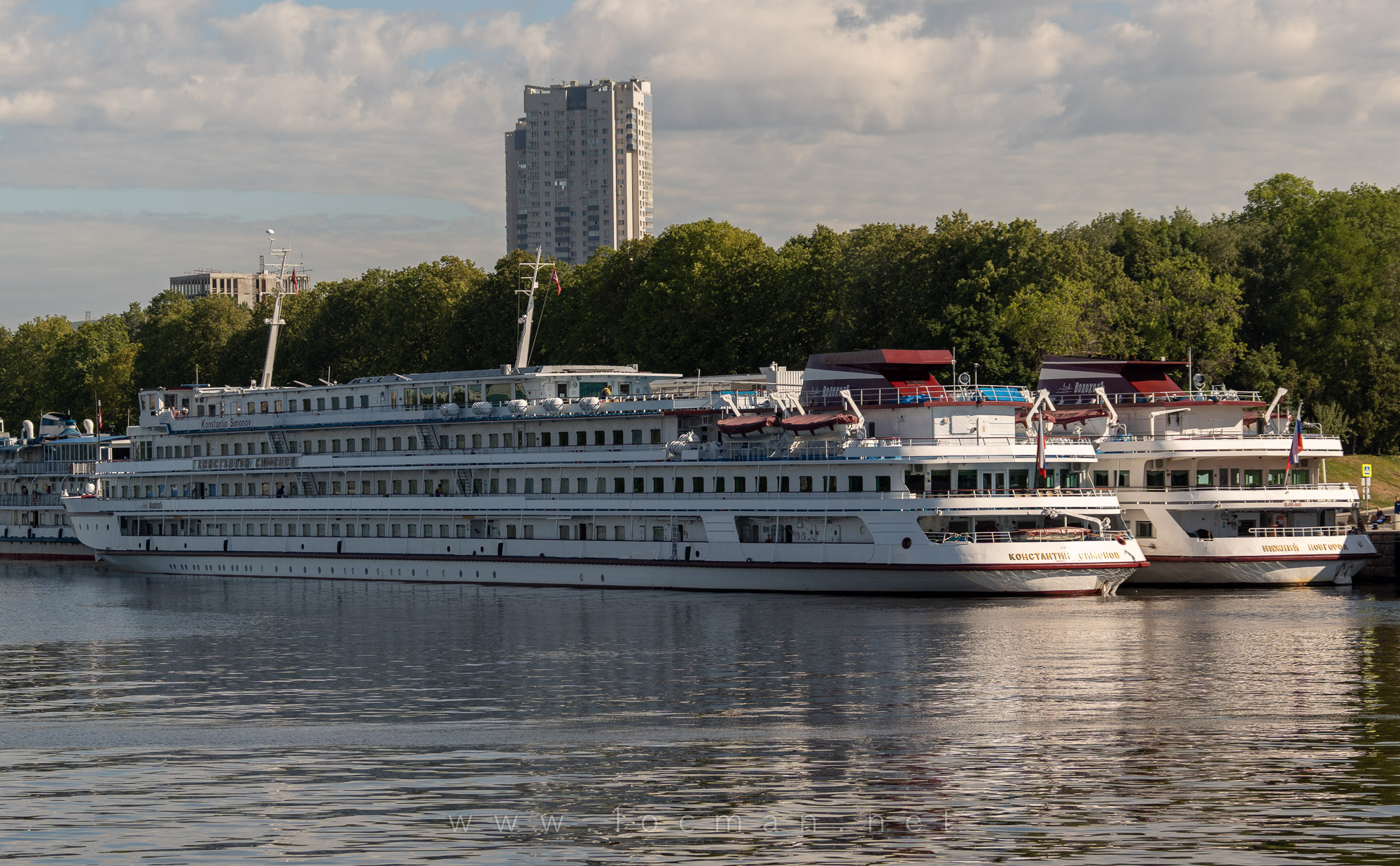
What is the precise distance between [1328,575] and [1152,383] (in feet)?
37.3

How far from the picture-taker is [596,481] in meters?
68.0

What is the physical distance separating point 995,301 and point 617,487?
111 feet

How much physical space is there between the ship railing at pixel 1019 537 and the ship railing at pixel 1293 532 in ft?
33.1

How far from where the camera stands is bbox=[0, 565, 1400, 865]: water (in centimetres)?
2355

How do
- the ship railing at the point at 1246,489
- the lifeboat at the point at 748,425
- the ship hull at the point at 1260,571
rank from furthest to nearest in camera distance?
the ship railing at the point at 1246,489 → the ship hull at the point at 1260,571 → the lifeboat at the point at 748,425

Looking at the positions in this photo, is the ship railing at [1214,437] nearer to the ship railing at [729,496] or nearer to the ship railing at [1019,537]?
the ship railing at [729,496]

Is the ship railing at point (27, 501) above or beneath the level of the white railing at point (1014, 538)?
above

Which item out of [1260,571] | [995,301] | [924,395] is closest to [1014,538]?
Answer: [924,395]

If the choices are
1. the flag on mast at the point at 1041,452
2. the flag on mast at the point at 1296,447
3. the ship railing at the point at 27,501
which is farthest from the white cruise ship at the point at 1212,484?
the ship railing at the point at 27,501

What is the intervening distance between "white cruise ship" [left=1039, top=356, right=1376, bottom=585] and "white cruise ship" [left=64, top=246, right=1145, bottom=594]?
2.96 m

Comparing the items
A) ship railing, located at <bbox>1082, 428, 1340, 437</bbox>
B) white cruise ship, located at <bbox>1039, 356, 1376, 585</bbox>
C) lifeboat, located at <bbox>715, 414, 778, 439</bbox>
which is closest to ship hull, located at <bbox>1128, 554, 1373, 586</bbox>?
white cruise ship, located at <bbox>1039, 356, 1376, 585</bbox>

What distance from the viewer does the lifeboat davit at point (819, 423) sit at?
195 feet

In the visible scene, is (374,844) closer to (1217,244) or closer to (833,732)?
(833,732)

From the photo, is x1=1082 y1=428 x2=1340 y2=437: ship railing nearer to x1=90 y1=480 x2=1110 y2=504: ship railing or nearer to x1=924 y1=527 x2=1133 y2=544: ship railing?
x1=90 y1=480 x2=1110 y2=504: ship railing
